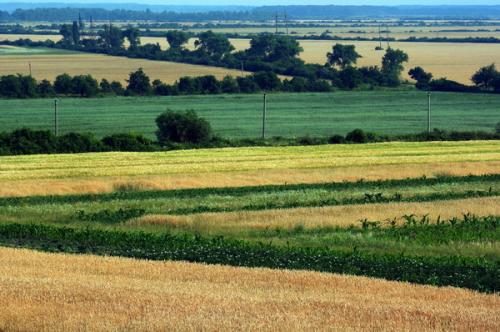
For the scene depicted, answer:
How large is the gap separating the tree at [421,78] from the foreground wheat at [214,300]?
9035 cm

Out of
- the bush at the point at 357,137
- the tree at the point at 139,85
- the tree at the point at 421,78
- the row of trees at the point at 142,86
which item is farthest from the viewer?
the tree at the point at 421,78

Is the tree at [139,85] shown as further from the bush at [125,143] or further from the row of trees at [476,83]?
the bush at [125,143]

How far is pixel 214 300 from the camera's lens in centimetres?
1984

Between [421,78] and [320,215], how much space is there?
86111 millimetres

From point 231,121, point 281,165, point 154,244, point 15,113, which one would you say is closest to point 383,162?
point 281,165

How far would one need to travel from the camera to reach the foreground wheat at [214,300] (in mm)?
18062

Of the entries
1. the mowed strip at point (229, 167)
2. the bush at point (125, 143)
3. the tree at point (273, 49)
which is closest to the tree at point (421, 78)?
the tree at point (273, 49)

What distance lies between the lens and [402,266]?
24688mm

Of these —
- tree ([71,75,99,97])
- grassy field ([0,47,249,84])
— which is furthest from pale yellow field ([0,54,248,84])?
tree ([71,75,99,97])

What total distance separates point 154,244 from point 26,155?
92.3ft

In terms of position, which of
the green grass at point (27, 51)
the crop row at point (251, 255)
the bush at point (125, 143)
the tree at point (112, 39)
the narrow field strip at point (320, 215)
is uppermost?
the tree at point (112, 39)

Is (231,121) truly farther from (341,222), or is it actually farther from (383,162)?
(341,222)

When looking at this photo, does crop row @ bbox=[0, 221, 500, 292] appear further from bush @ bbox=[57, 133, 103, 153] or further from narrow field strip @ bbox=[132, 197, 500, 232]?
bush @ bbox=[57, 133, 103, 153]

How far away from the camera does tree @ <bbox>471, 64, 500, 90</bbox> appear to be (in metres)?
106
